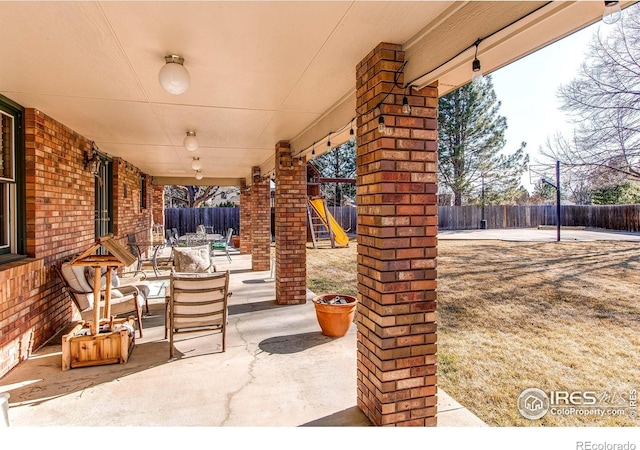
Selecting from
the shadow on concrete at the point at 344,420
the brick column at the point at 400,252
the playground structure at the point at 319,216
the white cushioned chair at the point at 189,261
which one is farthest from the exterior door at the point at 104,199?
the playground structure at the point at 319,216

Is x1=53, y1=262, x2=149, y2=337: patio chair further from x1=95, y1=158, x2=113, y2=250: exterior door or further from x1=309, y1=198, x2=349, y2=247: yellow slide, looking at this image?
x1=309, y1=198, x2=349, y2=247: yellow slide

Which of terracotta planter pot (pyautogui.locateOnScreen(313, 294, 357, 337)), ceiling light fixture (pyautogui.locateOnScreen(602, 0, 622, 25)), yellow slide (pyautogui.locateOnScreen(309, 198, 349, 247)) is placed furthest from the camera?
yellow slide (pyautogui.locateOnScreen(309, 198, 349, 247))

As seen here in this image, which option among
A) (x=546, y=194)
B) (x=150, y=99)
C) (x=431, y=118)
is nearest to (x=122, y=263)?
(x=150, y=99)

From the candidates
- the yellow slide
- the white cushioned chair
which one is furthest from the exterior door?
the yellow slide

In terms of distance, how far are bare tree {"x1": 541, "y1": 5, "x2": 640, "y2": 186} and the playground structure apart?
7.97 meters

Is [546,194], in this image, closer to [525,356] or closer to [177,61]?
[525,356]

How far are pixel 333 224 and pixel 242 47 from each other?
13625 millimetres

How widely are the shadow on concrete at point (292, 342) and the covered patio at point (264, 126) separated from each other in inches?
1.1

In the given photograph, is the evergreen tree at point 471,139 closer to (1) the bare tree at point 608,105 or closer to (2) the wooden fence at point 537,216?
(2) the wooden fence at point 537,216

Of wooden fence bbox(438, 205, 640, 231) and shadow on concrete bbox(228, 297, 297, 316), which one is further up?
wooden fence bbox(438, 205, 640, 231)

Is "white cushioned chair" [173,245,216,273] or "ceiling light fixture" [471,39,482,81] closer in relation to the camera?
"ceiling light fixture" [471,39,482,81]

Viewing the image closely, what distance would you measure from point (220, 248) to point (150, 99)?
905cm

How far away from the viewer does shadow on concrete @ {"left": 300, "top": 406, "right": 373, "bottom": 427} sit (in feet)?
8.08

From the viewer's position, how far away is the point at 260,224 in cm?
922
